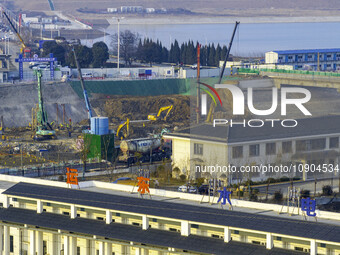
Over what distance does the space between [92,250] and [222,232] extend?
332 cm

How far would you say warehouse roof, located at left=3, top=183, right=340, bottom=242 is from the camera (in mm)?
17734

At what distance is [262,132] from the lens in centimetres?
2806

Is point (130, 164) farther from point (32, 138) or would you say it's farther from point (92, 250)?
point (92, 250)

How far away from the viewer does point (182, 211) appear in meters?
19.4

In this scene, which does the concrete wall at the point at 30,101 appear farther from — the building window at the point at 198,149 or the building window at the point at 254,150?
the building window at the point at 254,150

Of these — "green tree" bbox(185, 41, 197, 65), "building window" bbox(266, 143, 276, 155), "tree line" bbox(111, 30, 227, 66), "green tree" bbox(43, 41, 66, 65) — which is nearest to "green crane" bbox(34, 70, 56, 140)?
"building window" bbox(266, 143, 276, 155)

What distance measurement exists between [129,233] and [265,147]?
30.3 ft

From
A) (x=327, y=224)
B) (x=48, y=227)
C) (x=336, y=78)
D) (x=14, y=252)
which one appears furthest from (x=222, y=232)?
(x=336, y=78)

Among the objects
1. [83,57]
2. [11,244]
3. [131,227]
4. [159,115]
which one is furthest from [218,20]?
[131,227]

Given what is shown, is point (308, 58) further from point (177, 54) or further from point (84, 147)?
point (84, 147)

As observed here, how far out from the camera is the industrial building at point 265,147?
27.8m

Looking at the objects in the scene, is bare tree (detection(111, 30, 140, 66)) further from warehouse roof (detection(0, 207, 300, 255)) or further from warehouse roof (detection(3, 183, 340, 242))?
warehouse roof (detection(0, 207, 300, 255))

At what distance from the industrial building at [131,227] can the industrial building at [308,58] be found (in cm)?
4085

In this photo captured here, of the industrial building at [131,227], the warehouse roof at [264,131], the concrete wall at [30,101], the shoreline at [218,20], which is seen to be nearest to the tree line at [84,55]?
the concrete wall at [30,101]
